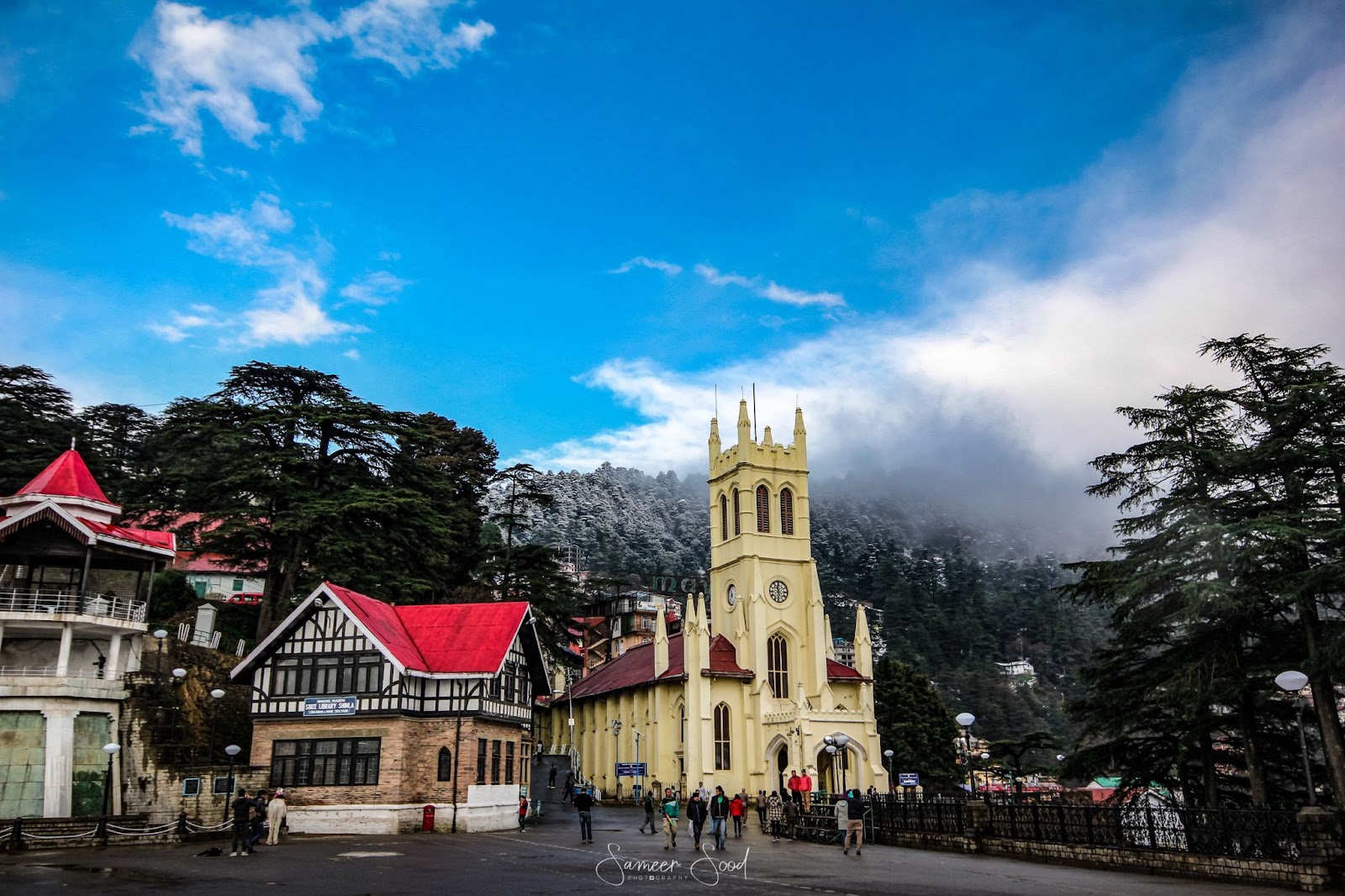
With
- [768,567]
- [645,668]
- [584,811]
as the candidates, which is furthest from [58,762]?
[768,567]

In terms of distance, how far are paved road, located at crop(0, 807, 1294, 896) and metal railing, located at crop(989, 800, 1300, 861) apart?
3.47 ft

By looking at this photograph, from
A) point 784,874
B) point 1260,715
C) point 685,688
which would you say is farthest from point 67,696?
point 1260,715

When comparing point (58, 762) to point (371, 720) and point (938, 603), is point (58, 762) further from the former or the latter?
point (938, 603)

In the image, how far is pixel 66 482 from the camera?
3409 centimetres

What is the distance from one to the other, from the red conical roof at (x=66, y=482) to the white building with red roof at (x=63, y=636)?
0.04m

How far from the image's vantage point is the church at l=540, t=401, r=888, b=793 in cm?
5184

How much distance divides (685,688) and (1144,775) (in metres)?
27.5

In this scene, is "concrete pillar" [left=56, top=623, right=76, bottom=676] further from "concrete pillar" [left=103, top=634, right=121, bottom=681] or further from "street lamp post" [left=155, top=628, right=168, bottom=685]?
"street lamp post" [left=155, top=628, right=168, bottom=685]

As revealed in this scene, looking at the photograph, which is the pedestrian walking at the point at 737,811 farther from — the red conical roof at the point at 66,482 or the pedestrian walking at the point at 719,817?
the red conical roof at the point at 66,482

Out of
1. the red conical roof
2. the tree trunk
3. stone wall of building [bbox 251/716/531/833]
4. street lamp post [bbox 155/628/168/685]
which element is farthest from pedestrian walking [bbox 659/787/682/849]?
the red conical roof

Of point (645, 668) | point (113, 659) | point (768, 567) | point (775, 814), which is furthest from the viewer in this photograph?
point (645, 668)

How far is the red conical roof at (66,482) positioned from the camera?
33.7m

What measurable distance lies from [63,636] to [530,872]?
21659mm

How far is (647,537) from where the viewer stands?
181125 mm
